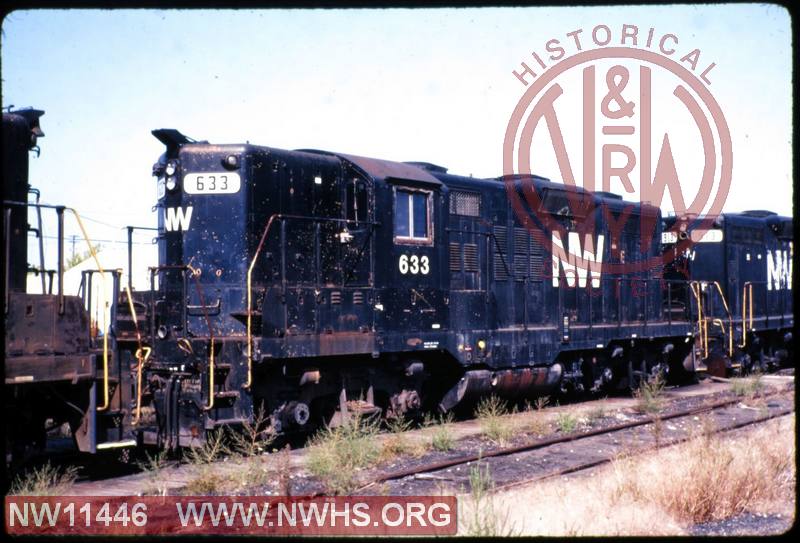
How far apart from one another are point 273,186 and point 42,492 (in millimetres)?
4927

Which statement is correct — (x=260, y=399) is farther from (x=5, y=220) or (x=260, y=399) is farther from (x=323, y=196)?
(x=5, y=220)

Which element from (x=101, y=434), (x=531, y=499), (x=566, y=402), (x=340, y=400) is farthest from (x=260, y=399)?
(x=566, y=402)

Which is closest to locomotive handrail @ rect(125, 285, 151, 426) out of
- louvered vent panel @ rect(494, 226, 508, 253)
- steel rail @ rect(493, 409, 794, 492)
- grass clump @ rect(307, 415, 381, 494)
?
grass clump @ rect(307, 415, 381, 494)

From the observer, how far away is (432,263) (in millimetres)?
12414

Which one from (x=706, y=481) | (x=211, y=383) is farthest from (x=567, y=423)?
(x=211, y=383)

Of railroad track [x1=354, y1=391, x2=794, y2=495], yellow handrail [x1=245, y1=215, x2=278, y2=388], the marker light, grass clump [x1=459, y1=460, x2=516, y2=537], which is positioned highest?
the marker light

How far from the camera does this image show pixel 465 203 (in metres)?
13.4

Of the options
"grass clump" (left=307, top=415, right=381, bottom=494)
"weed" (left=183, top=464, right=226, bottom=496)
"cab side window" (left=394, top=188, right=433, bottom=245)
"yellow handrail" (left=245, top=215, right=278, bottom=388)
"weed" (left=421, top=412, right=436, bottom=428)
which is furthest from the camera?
"weed" (left=421, top=412, right=436, bottom=428)

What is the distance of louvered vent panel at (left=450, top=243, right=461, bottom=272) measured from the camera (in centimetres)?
1297

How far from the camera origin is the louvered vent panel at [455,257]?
1297cm

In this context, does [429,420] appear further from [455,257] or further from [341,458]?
[341,458]

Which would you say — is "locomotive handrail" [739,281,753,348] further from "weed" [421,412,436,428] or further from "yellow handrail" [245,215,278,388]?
"yellow handrail" [245,215,278,388]
